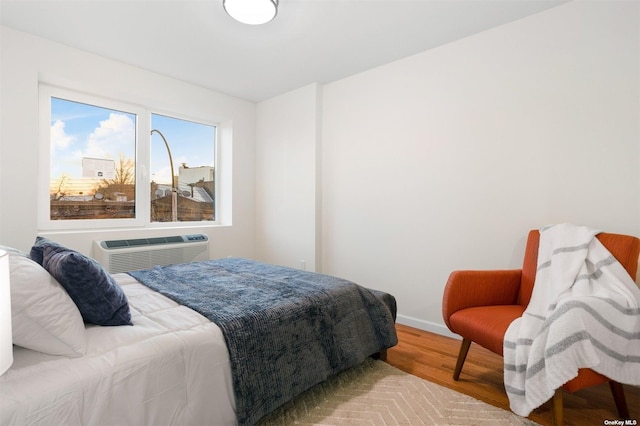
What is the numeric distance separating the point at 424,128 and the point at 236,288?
2099 mm

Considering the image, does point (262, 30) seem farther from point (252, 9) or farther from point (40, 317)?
point (40, 317)

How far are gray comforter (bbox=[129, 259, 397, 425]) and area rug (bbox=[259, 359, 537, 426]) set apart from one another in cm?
15

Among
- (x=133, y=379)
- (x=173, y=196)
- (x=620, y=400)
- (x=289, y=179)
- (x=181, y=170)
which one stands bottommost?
(x=620, y=400)

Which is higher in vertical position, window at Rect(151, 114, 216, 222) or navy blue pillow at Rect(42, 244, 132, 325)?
window at Rect(151, 114, 216, 222)

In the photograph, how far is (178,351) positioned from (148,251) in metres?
2.21

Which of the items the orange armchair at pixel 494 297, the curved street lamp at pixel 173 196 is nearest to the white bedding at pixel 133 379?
the orange armchair at pixel 494 297

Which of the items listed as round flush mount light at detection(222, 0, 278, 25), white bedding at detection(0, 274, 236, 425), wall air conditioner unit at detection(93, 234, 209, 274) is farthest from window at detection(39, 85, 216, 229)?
white bedding at detection(0, 274, 236, 425)

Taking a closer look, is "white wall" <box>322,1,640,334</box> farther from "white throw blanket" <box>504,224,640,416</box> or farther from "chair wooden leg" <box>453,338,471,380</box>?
"chair wooden leg" <box>453,338,471,380</box>

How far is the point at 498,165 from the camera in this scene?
2.49 meters

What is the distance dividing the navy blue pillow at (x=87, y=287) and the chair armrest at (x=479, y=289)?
176 cm

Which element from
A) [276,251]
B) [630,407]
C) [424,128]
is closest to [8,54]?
[276,251]

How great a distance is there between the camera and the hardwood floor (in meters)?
1.68

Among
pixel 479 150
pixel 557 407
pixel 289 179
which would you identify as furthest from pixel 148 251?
pixel 557 407

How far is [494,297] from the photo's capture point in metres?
2.08
